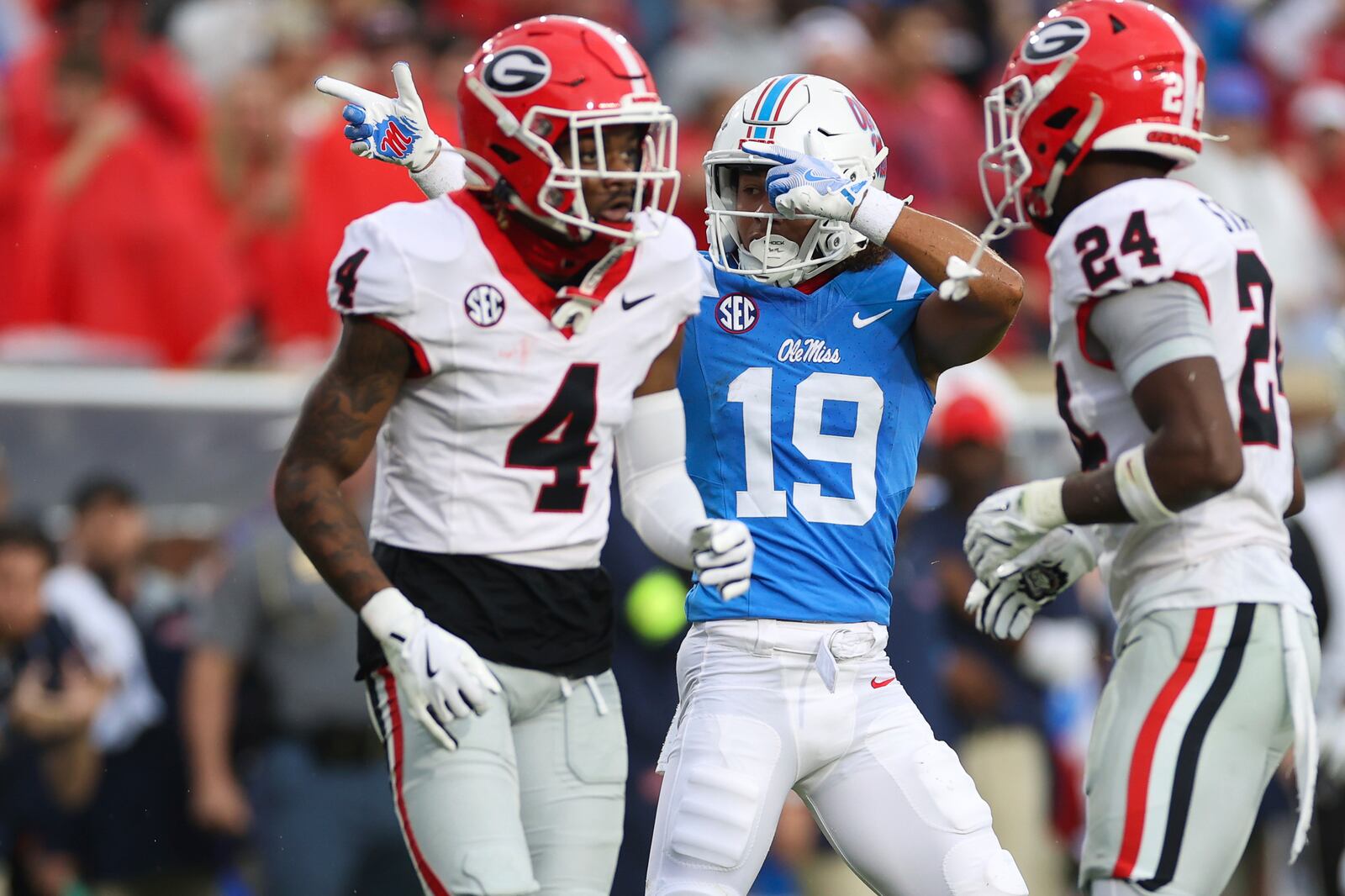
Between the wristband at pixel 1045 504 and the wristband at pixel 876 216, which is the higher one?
the wristband at pixel 876 216

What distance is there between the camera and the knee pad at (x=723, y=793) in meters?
4.07

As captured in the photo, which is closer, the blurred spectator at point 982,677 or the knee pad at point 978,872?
the knee pad at point 978,872

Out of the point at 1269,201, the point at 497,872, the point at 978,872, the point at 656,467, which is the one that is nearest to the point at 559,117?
the point at 656,467

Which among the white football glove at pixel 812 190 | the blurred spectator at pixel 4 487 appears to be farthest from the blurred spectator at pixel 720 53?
the white football glove at pixel 812 190

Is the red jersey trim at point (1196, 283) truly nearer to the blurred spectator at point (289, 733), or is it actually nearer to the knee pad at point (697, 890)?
the knee pad at point (697, 890)

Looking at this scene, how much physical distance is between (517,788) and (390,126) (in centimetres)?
147

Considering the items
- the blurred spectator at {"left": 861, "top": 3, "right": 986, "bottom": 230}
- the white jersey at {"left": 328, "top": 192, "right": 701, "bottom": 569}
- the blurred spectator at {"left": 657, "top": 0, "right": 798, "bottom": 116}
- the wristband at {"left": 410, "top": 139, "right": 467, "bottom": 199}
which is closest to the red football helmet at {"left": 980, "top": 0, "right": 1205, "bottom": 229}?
the white jersey at {"left": 328, "top": 192, "right": 701, "bottom": 569}

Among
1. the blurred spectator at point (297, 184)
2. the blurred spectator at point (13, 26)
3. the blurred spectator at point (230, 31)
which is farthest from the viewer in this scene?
the blurred spectator at point (13, 26)

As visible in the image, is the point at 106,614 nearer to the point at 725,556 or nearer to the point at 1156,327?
the point at 725,556

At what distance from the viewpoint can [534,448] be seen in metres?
4.09

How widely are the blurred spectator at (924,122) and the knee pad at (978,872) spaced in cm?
611

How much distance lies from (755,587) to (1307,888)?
5442 mm

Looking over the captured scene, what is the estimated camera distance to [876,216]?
13.8 feet

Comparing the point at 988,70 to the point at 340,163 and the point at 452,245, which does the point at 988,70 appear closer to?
the point at 340,163
